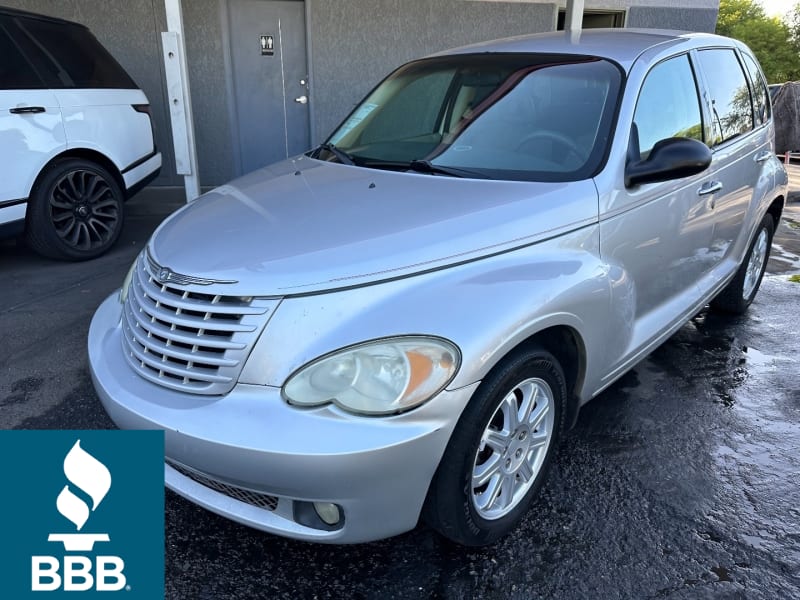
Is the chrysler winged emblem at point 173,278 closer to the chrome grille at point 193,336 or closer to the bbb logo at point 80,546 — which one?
the chrome grille at point 193,336

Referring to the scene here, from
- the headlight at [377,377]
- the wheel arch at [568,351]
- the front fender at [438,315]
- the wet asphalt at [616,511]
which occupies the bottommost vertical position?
the wet asphalt at [616,511]

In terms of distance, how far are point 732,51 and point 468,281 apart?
300cm

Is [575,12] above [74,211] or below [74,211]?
above

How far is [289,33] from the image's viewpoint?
789cm

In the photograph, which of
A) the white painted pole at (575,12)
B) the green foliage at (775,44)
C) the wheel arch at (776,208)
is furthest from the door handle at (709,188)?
the green foliage at (775,44)

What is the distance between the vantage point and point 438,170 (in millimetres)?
2689

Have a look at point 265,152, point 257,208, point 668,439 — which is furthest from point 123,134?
point 668,439

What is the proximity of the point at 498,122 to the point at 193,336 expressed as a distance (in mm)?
1670

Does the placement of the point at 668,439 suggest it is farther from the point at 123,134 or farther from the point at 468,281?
the point at 123,134

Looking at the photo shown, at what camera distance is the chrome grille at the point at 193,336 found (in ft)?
6.23

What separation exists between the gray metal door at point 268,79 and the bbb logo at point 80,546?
6.70 m

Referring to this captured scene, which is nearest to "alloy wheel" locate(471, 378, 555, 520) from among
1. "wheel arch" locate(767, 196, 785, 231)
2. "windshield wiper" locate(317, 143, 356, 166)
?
"windshield wiper" locate(317, 143, 356, 166)

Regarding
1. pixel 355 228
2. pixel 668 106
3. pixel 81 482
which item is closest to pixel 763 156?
pixel 668 106

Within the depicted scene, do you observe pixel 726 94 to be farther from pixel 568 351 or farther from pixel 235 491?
pixel 235 491
